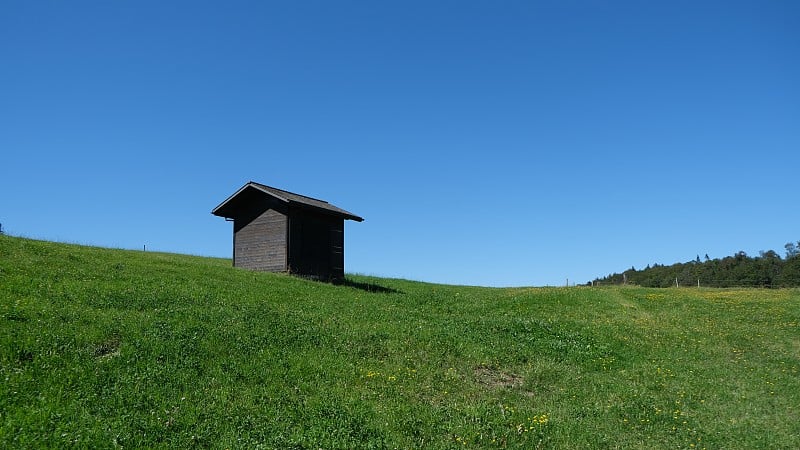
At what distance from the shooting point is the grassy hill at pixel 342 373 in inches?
476

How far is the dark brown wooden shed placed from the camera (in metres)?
39.7

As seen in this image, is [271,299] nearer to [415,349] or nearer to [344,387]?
[415,349]

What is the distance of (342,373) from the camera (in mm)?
16047

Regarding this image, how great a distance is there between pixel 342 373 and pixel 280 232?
2505 centimetres

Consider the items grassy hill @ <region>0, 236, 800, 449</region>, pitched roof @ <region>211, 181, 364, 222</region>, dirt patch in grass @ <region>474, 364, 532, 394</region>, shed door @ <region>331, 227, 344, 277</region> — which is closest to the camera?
grassy hill @ <region>0, 236, 800, 449</region>

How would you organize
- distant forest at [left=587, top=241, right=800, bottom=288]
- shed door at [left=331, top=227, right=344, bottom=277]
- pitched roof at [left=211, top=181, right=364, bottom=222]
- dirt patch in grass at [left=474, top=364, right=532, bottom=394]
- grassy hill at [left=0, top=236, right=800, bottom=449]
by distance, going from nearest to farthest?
grassy hill at [left=0, top=236, right=800, bottom=449], dirt patch in grass at [left=474, top=364, right=532, bottom=394], pitched roof at [left=211, top=181, right=364, bottom=222], shed door at [left=331, top=227, right=344, bottom=277], distant forest at [left=587, top=241, right=800, bottom=288]

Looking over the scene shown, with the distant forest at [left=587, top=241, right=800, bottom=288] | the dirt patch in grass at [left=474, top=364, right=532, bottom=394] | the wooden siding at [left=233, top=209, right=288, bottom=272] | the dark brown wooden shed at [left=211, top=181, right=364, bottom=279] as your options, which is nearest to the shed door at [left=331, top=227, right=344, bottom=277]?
the dark brown wooden shed at [left=211, top=181, right=364, bottom=279]

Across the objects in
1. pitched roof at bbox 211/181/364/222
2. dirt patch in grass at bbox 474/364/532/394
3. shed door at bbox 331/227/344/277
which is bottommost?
dirt patch in grass at bbox 474/364/532/394

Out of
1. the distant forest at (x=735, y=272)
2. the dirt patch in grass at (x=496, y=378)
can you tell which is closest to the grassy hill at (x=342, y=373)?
the dirt patch in grass at (x=496, y=378)

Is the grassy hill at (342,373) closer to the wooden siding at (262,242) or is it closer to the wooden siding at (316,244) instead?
the wooden siding at (262,242)

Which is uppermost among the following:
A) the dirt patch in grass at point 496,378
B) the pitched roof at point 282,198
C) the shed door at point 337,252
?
the pitched roof at point 282,198

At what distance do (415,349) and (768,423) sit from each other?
9.94m

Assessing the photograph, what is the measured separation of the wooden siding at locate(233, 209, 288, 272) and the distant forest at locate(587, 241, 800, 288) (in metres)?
49.0

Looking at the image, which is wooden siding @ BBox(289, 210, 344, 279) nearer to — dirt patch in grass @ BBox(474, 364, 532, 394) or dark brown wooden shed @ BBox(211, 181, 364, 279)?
dark brown wooden shed @ BBox(211, 181, 364, 279)
